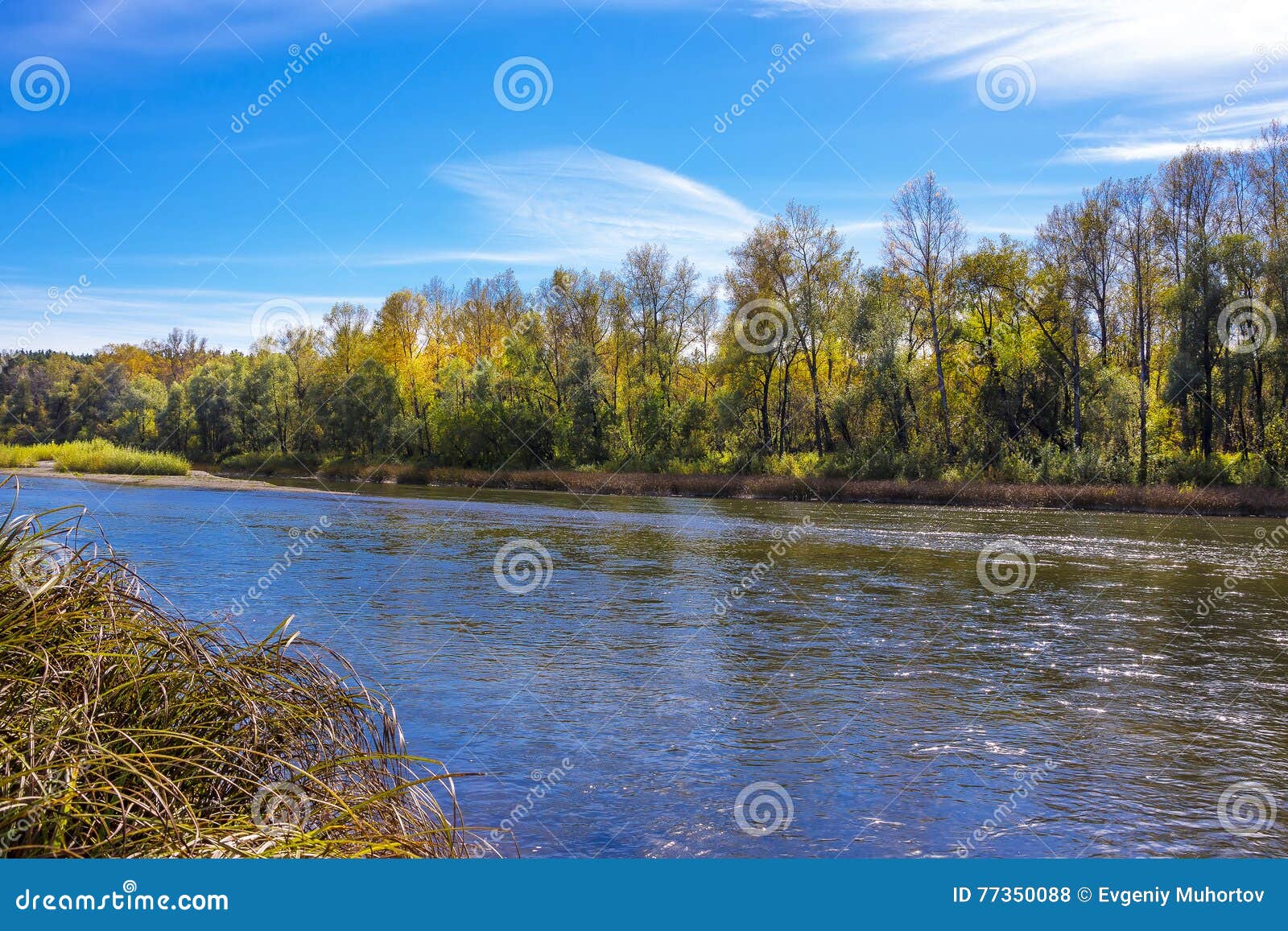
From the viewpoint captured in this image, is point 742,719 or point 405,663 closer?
point 742,719

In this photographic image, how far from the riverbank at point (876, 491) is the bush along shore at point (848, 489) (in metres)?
0.04

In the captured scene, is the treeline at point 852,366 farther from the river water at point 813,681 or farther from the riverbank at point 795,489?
the river water at point 813,681

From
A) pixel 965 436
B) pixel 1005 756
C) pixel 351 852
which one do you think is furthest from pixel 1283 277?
pixel 351 852

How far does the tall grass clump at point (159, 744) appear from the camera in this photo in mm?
4027

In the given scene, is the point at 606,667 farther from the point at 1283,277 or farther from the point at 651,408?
the point at 651,408

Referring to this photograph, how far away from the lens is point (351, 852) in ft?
14.4

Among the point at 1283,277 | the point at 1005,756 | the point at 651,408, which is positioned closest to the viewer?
the point at 1005,756

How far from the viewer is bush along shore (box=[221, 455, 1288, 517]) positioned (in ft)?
130

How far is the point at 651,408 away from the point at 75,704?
6350 centimetres

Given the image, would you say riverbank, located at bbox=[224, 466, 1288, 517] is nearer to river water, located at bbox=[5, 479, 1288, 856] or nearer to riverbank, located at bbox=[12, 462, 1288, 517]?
A: riverbank, located at bbox=[12, 462, 1288, 517]

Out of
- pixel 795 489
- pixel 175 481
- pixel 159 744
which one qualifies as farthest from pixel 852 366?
pixel 159 744

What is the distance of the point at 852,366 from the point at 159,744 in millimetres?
57276

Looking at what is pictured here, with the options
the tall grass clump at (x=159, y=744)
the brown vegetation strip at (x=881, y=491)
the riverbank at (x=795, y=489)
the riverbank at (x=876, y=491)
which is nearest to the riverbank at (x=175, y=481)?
the riverbank at (x=795, y=489)

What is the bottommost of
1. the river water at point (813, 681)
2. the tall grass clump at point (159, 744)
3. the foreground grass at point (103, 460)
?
the river water at point (813, 681)
